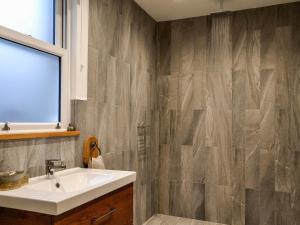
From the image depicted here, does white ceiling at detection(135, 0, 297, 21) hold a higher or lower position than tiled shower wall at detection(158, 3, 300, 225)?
higher

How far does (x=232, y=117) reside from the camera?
3180 millimetres

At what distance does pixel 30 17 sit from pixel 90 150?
1036 millimetres

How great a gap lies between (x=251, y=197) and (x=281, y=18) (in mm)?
2021

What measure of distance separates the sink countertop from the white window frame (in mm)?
319

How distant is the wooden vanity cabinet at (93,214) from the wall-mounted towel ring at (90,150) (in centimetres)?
48

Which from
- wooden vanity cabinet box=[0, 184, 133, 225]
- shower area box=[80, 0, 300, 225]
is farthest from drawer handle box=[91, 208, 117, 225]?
shower area box=[80, 0, 300, 225]

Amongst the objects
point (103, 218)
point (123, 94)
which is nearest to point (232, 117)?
point (123, 94)

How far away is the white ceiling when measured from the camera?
295 centimetres

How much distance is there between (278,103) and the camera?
3006 mm

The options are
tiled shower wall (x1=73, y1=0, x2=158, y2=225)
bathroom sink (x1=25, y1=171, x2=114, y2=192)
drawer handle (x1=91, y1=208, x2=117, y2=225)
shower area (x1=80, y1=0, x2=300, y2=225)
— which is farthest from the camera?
shower area (x1=80, y1=0, x2=300, y2=225)

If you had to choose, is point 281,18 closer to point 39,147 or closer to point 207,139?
point 207,139

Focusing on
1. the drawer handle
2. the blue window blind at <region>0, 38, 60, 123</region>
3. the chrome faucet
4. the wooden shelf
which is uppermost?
the blue window blind at <region>0, 38, 60, 123</region>

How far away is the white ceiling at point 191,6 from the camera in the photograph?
9.68 ft

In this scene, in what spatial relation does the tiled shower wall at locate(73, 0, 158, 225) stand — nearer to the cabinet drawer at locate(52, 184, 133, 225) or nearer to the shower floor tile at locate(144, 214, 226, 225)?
the shower floor tile at locate(144, 214, 226, 225)
